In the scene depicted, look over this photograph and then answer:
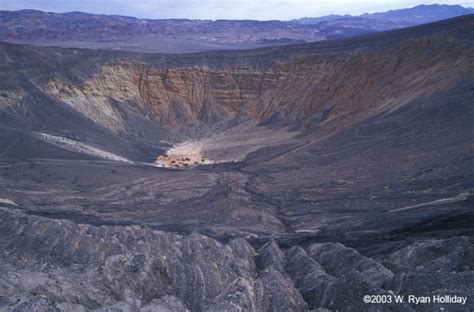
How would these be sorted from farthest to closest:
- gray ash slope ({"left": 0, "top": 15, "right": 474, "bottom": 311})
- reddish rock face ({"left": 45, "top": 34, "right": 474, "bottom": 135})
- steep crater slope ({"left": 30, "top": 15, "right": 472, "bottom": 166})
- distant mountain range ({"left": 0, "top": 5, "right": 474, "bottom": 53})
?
1. distant mountain range ({"left": 0, "top": 5, "right": 474, "bottom": 53})
2. steep crater slope ({"left": 30, "top": 15, "right": 472, "bottom": 166})
3. reddish rock face ({"left": 45, "top": 34, "right": 474, "bottom": 135})
4. gray ash slope ({"left": 0, "top": 15, "right": 474, "bottom": 311})

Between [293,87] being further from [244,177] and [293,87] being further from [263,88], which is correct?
[244,177]

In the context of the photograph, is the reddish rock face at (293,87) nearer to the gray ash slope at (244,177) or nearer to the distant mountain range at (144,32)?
the gray ash slope at (244,177)

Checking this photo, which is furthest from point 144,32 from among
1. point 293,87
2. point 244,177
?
point 244,177

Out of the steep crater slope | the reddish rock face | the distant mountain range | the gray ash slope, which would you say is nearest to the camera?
the gray ash slope

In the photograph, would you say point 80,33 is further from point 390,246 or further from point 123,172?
point 390,246

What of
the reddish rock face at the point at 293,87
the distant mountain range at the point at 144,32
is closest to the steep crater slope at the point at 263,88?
the reddish rock face at the point at 293,87

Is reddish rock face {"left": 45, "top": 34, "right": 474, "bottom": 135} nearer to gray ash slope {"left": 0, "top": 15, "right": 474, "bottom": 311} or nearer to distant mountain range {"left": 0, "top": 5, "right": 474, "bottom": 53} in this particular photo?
gray ash slope {"left": 0, "top": 15, "right": 474, "bottom": 311}

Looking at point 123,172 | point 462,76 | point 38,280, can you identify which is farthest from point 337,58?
point 38,280

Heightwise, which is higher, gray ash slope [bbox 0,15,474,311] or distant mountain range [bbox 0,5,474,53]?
distant mountain range [bbox 0,5,474,53]

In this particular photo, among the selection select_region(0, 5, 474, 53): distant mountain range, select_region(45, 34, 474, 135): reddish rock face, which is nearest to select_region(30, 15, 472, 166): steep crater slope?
select_region(45, 34, 474, 135): reddish rock face
